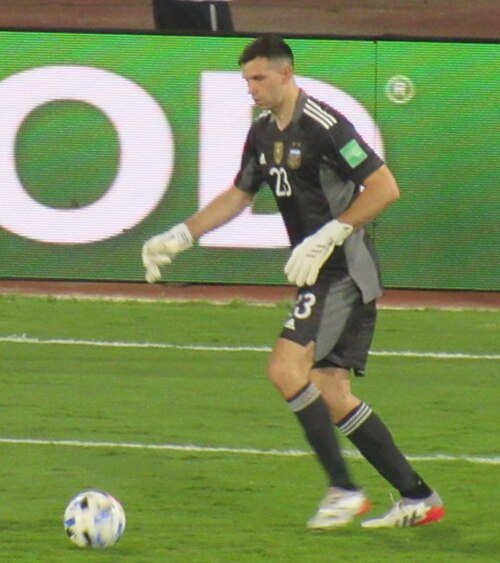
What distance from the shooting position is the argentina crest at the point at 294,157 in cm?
685

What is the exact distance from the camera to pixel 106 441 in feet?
28.5

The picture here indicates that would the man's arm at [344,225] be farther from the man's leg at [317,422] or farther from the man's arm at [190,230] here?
the man's arm at [190,230]

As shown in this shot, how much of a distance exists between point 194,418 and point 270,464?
1.12m

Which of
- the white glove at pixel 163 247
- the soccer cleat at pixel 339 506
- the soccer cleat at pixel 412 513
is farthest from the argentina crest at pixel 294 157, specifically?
the soccer cleat at pixel 412 513

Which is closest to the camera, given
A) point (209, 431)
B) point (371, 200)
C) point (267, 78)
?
point (371, 200)

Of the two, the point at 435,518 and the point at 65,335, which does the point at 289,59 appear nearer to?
the point at 435,518

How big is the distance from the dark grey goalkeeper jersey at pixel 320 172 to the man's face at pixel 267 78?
0.42ft

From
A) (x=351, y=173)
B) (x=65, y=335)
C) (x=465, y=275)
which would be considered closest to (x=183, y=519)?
(x=351, y=173)

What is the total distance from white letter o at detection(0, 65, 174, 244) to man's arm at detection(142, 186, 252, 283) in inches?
214

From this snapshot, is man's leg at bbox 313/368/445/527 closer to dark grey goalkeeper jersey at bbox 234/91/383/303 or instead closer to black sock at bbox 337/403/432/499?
black sock at bbox 337/403/432/499

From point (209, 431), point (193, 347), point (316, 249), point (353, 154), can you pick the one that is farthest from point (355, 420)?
point (193, 347)

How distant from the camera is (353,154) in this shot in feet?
22.2

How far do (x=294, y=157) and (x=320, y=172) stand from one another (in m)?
0.12

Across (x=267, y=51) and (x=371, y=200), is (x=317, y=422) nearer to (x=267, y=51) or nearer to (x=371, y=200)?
(x=371, y=200)
